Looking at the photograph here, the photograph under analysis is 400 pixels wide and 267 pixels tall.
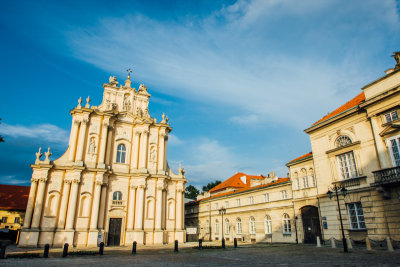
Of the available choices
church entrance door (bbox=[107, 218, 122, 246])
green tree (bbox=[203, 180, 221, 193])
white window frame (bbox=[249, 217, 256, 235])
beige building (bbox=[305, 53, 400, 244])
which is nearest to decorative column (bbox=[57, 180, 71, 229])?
church entrance door (bbox=[107, 218, 122, 246])

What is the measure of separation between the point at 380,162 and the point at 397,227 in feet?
15.5

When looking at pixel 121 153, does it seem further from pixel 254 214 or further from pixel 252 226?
pixel 252 226

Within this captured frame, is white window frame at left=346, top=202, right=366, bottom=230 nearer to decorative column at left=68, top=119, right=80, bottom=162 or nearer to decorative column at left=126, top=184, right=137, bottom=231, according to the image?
decorative column at left=126, top=184, right=137, bottom=231

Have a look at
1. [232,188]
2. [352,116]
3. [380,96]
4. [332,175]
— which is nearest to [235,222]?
[232,188]

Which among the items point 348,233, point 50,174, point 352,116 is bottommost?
point 348,233

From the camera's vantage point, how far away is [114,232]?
103 ft

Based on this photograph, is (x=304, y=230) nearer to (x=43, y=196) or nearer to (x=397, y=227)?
(x=397, y=227)

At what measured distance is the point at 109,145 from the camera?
3400 centimetres

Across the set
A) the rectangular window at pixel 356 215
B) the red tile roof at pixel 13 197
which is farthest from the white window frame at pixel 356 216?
the red tile roof at pixel 13 197

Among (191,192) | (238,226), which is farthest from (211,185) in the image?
(238,226)

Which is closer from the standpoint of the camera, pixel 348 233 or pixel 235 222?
pixel 348 233

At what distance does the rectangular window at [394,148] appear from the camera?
20125 millimetres

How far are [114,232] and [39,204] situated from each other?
332 inches

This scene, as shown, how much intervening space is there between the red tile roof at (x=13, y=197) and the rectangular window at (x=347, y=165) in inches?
1795
